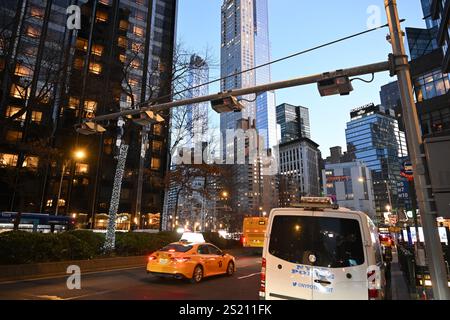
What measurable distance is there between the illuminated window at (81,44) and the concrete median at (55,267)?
42783 millimetres

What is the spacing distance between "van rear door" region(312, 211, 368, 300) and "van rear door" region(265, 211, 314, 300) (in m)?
0.16

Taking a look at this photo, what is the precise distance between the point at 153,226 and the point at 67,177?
14.9 metres

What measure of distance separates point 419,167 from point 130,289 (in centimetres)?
877

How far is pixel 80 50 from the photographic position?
162 ft

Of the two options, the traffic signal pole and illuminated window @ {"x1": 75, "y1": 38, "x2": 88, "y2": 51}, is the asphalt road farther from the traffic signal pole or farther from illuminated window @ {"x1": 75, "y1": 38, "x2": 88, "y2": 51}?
illuminated window @ {"x1": 75, "y1": 38, "x2": 88, "y2": 51}

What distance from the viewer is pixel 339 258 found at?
5832 millimetres

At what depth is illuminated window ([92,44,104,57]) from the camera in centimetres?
4994

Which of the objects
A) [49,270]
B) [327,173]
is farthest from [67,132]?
[327,173]

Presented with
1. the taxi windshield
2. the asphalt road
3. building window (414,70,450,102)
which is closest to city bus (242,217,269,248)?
the asphalt road

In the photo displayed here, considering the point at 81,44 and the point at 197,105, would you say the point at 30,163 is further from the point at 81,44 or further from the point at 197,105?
the point at 197,105

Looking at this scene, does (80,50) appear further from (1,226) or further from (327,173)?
(327,173)

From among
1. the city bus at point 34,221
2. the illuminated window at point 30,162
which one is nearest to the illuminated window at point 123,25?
the illuminated window at point 30,162

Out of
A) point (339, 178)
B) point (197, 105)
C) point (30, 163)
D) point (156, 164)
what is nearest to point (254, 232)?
point (197, 105)

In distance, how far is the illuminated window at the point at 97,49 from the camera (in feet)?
164
